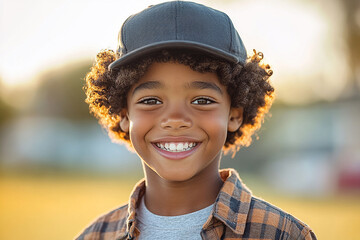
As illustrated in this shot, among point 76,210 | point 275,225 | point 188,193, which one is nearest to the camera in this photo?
→ point 275,225

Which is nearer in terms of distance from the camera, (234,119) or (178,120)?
(178,120)

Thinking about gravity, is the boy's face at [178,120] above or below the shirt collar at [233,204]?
above

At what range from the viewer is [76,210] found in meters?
11.2

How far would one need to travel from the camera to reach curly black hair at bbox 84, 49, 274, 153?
284 cm

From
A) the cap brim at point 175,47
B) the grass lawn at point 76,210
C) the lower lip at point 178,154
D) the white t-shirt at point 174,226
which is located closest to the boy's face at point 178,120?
the lower lip at point 178,154

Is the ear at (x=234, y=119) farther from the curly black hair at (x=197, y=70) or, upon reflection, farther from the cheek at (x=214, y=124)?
the cheek at (x=214, y=124)

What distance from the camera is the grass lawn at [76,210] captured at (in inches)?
336

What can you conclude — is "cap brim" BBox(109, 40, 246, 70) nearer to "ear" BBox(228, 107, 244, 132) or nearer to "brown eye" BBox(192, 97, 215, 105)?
"brown eye" BBox(192, 97, 215, 105)

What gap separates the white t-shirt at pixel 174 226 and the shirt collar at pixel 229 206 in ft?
0.25

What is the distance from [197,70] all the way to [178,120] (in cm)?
28

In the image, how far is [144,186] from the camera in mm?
3244

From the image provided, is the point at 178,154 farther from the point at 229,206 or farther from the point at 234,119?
the point at 234,119

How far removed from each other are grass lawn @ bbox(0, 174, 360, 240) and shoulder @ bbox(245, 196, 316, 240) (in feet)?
17.6

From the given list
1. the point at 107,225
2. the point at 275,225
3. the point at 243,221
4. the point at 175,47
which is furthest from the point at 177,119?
the point at 107,225
